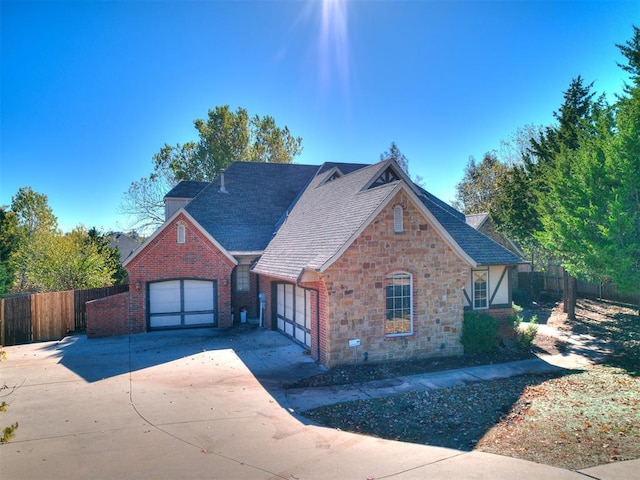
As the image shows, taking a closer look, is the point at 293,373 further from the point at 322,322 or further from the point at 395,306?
the point at 395,306

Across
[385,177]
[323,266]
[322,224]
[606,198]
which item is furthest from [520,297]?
[323,266]

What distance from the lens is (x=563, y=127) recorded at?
2359cm

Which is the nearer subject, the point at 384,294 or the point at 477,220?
the point at 384,294

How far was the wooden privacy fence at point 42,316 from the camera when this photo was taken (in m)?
15.9

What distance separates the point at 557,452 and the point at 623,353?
955cm

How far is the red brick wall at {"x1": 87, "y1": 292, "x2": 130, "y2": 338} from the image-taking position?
653 inches

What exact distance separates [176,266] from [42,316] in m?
5.33

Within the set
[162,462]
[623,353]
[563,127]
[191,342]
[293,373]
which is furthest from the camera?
[563,127]

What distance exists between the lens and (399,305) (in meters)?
13.1

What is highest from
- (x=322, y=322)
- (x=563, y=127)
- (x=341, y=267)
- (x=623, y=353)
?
(x=563, y=127)

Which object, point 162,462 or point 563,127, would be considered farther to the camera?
point 563,127

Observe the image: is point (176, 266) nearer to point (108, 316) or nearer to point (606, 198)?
point (108, 316)

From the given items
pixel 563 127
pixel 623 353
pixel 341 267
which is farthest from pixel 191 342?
pixel 563 127

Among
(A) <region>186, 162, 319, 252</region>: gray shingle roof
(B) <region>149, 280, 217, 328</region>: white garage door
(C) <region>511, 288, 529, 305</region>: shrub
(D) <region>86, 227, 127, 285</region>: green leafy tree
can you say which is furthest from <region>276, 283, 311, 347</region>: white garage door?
(C) <region>511, 288, 529, 305</region>: shrub
